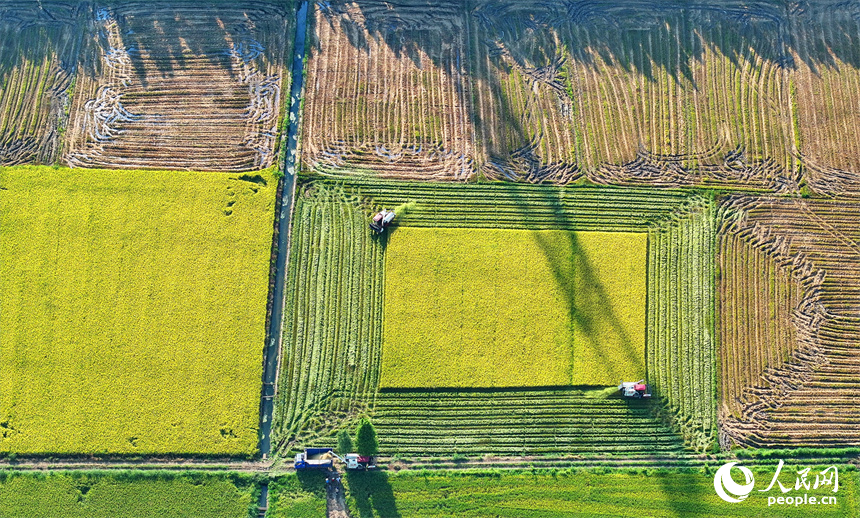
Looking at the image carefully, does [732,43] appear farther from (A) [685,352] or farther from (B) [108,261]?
(B) [108,261]

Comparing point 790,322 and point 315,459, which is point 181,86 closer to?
point 315,459

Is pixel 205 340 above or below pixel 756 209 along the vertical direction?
below

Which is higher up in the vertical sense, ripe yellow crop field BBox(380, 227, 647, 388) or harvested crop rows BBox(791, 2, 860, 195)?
harvested crop rows BBox(791, 2, 860, 195)

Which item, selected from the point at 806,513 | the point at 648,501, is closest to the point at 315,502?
Result: the point at 648,501

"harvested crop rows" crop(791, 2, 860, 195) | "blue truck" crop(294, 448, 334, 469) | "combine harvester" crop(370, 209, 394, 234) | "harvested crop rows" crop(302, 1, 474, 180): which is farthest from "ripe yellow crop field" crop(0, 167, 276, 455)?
"harvested crop rows" crop(791, 2, 860, 195)

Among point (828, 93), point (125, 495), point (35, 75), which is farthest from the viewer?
point (828, 93)

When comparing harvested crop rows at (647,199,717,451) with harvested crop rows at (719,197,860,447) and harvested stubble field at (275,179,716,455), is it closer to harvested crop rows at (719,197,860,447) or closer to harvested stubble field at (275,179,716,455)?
harvested stubble field at (275,179,716,455)

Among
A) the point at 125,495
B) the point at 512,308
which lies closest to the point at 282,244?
the point at 512,308
